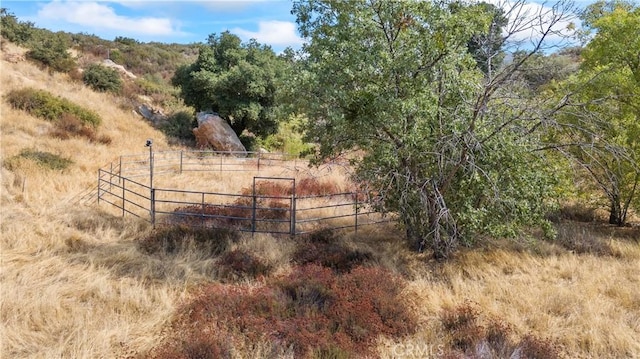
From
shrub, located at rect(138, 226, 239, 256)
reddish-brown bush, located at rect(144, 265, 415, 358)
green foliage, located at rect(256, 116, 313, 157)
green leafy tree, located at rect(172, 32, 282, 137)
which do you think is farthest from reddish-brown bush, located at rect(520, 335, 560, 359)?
green foliage, located at rect(256, 116, 313, 157)

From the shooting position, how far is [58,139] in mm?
17234

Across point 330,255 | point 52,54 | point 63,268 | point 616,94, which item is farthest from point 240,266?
point 52,54

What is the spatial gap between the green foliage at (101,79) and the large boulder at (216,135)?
7268 mm

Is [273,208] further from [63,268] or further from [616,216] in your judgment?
[616,216]

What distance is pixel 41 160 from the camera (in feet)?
46.9

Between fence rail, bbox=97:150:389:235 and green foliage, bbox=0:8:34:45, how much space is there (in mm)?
15356

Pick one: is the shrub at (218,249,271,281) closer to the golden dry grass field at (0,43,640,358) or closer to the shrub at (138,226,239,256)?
the golden dry grass field at (0,43,640,358)

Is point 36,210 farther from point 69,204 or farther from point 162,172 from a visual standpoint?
point 162,172

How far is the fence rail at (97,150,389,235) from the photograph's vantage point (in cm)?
1023

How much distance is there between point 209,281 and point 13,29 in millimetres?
27992

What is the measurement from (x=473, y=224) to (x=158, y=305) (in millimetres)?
5527

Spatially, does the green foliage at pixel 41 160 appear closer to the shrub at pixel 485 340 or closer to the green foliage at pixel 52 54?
the green foliage at pixel 52 54

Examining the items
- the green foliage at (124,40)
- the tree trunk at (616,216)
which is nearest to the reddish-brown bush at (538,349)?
the tree trunk at (616,216)

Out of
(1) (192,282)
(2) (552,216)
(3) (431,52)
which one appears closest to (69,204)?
(1) (192,282)
